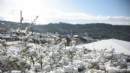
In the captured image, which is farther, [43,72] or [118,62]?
[118,62]

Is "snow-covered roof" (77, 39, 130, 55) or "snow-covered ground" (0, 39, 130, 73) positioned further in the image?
"snow-covered roof" (77, 39, 130, 55)

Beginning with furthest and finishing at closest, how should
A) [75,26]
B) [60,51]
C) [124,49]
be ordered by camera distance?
[75,26] < [124,49] < [60,51]

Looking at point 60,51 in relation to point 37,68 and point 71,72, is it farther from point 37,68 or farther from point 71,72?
point 71,72

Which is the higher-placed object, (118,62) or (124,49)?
(118,62)

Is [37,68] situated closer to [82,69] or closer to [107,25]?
[82,69]

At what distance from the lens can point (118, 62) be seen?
3.71 meters

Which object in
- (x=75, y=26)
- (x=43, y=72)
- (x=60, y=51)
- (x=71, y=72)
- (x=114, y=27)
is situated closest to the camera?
(x=71, y=72)

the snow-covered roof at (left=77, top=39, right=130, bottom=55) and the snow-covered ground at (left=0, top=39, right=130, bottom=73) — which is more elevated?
the snow-covered ground at (left=0, top=39, right=130, bottom=73)

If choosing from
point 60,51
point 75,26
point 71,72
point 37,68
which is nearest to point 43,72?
point 37,68

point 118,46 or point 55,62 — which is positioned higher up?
point 55,62

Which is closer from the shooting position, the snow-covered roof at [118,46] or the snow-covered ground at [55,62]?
the snow-covered ground at [55,62]

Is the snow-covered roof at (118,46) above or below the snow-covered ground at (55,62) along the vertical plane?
below

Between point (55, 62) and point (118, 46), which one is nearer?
point (55, 62)

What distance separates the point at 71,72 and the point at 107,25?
129321 millimetres
